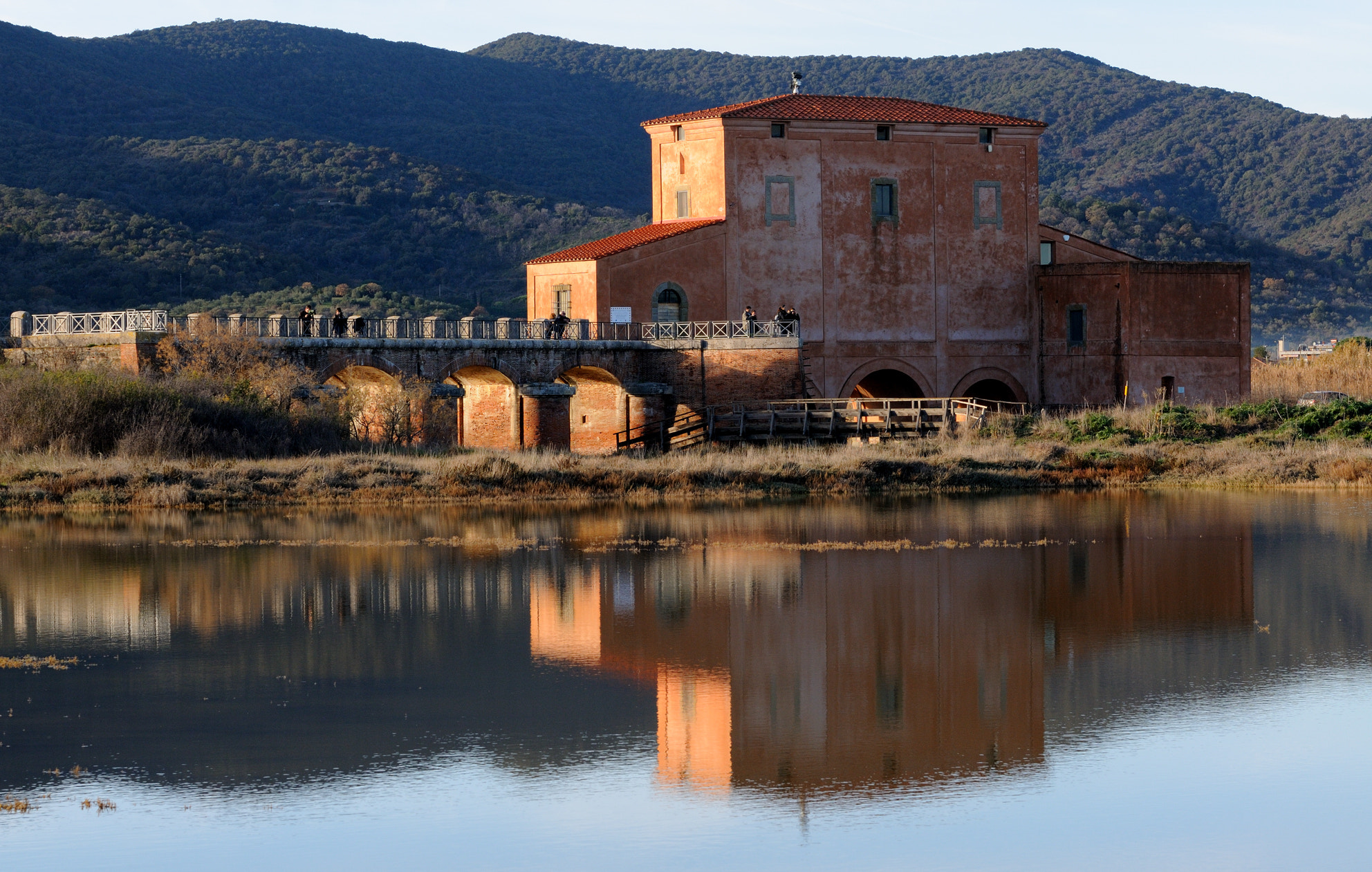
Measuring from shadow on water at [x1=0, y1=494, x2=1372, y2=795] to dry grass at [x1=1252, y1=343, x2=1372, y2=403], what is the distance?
84.3 feet

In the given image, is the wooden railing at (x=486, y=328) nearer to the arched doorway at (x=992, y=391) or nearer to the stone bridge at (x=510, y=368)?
the stone bridge at (x=510, y=368)

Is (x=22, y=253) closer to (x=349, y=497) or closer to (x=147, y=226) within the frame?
(x=147, y=226)

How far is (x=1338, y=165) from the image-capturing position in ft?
448

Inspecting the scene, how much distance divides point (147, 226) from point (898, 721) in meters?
71.3

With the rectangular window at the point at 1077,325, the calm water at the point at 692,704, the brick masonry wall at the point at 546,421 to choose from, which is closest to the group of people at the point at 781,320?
the brick masonry wall at the point at 546,421

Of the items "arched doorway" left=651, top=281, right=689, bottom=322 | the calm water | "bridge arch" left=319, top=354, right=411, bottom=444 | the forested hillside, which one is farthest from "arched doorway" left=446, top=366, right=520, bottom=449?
the forested hillside

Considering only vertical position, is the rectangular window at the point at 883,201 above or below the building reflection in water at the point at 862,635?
above

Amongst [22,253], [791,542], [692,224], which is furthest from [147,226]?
[791,542]

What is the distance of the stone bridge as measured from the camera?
38656 millimetres

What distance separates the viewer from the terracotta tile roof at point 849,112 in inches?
1896

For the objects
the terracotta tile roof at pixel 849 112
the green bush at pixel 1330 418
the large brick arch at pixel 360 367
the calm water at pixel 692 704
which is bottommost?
the calm water at pixel 692 704

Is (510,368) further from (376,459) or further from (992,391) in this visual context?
(992,391)

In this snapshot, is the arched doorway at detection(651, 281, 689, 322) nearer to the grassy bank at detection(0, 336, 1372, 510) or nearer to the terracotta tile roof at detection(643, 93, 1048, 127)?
the terracotta tile roof at detection(643, 93, 1048, 127)

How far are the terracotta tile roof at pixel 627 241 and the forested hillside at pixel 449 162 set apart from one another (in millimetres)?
25683
